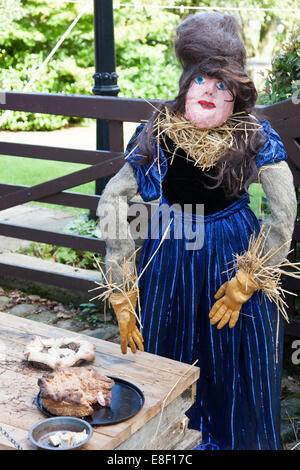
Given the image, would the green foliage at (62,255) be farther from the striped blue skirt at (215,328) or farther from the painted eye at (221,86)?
the painted eye at (221,86)

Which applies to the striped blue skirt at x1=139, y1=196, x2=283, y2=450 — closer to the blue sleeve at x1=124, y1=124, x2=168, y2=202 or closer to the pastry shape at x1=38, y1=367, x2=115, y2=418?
the blue sleeve at x1=124, y1=124, x2=168, y2=202

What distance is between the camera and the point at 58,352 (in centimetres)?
269

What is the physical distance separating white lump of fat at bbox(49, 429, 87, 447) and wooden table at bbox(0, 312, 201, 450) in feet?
0.11

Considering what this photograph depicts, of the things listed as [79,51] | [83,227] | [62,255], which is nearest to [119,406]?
[62,255]

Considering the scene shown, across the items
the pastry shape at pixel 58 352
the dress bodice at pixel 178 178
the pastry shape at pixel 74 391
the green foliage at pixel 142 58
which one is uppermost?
the green foliage at pixel 142 58

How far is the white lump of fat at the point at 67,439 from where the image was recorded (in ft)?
6.95

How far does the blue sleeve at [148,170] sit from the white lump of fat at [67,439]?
112 centimetres

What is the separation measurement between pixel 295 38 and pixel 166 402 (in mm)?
2209

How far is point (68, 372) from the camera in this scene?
2455mm

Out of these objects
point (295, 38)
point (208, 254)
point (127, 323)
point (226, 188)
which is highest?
point (295, 38)

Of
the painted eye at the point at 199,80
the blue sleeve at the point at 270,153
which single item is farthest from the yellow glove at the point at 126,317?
the painted eye at the point at 199,80

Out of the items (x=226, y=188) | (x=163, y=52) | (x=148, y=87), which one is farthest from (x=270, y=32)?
(x=226, y=188)

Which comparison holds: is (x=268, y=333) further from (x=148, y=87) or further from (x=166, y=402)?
(x=148, y=87)

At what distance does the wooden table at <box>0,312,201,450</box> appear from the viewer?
2.23 metres
